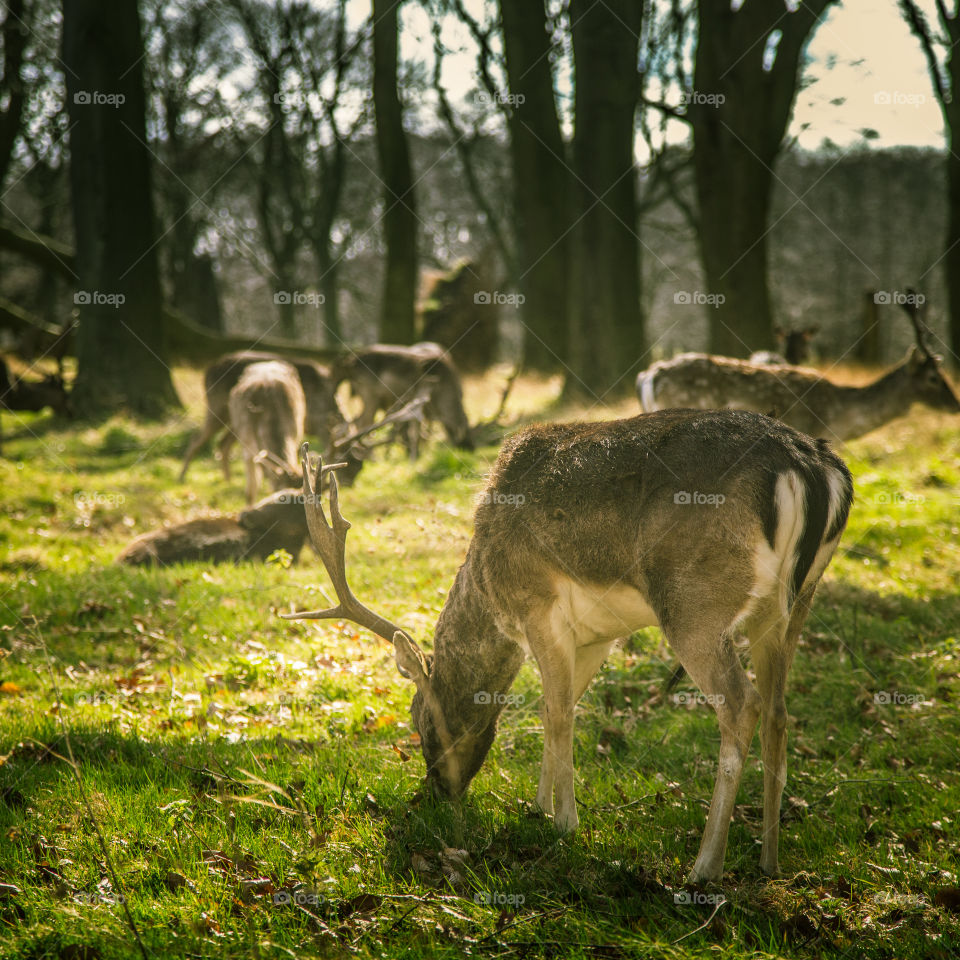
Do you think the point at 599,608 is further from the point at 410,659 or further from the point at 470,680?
the point at 410,659

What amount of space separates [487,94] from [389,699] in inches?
846

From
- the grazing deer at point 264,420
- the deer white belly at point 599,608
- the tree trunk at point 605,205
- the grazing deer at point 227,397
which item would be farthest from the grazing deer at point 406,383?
the deer white belly at point 599,608

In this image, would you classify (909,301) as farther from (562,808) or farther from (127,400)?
(127,400)

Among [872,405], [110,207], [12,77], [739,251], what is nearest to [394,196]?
[110,207]

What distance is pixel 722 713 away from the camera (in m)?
3.37

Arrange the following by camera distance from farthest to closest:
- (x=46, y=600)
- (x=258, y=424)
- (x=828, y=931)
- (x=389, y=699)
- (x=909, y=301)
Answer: (x=258, y=424), (x=909, y=301), (x=46, y=600), (x=389, y=699), (x=828, y=931)

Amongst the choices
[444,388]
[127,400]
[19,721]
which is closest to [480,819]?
[19,721]

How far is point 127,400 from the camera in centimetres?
1465

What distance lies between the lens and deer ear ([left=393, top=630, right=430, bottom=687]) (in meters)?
4.12

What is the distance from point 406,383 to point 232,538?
5.33 meters

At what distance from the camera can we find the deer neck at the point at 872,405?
922 cm

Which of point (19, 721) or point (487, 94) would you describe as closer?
point (19, 721)

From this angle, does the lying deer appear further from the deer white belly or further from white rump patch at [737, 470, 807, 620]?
white rump patch at [737, 470, 807, 620]

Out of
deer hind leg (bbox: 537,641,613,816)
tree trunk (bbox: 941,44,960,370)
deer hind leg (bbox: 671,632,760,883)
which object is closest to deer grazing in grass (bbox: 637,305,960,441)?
deer hind leg (bbox: 537,641,613,816)
